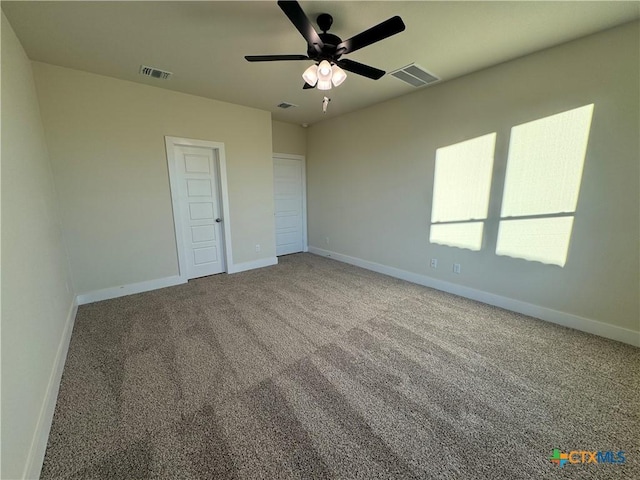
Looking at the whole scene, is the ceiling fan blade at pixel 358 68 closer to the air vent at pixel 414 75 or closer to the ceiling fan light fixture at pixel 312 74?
the ceiling fan light fixture at pixel 312 74

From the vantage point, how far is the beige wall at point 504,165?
2.19 m

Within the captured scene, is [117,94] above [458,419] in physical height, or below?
above

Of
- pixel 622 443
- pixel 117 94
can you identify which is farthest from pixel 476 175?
pixel 117 94

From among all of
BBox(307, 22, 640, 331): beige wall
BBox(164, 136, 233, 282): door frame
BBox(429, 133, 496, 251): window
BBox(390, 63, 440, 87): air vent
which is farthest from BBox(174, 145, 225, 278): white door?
BBox(429, 133, 496, 251): window

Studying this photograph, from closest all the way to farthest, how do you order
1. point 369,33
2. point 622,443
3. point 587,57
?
point 622,443, point 369,33, point 587,57

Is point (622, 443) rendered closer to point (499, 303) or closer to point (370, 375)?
point (370, 375)

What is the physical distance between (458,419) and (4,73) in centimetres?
390

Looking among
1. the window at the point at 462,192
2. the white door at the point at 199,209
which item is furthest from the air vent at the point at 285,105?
the window at the point at 462,192

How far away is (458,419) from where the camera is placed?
1.54m

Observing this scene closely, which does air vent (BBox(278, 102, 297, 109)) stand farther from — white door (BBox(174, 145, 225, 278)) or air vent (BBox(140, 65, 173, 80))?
air vent (BBox(140, 65, 173, 80))

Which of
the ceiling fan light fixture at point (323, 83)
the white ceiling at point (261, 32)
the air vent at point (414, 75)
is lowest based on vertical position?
the ceiling fan light fixture at point (323, 83)

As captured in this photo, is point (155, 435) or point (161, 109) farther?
point (161, 109)

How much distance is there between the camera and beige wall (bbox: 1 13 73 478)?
46.3 inches

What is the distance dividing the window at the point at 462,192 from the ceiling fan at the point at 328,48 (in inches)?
65.2
